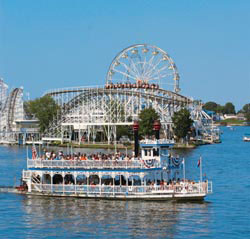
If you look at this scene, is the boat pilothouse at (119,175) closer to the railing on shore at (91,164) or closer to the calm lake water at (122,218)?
the railing on shore at (91,164)

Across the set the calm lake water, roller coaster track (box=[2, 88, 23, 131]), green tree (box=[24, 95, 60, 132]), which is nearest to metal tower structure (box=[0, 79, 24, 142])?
roller coaster track (box=[2, 88, 23, 131])

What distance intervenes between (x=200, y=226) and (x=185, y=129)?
8698 centimetres

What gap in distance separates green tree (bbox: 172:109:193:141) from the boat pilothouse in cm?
7498

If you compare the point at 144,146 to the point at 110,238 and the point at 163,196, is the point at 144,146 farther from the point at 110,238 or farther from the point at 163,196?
the point at 110,238

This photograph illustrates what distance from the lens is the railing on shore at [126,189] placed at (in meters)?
51.6

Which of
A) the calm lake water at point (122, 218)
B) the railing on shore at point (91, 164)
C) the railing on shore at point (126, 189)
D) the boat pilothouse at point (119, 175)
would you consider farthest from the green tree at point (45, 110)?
the calm lake water at point (122, 218)

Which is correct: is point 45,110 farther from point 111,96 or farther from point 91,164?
point 91,164

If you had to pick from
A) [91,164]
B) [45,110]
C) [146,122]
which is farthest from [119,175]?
[45,110]

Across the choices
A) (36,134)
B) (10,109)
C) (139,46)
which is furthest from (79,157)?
(10,109)

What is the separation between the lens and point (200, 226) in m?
44.9

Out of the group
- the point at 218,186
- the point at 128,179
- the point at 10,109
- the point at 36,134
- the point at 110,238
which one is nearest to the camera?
the point at 110,238

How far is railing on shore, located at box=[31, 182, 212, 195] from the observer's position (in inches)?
2032

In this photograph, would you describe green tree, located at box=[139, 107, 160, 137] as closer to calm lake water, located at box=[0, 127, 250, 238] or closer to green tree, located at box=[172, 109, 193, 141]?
green tree, located at box=[172, 109, 193, 141]

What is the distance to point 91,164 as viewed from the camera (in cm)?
5350
